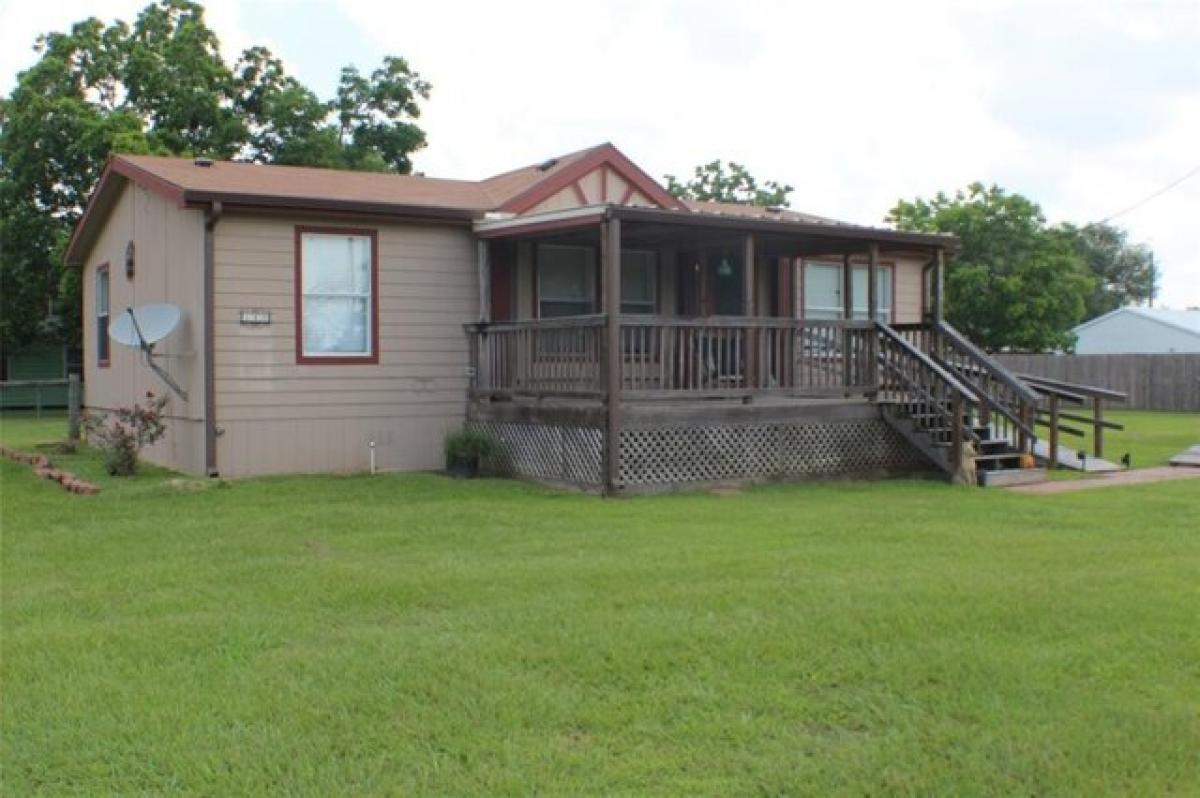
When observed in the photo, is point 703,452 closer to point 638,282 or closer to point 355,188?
point 638,282

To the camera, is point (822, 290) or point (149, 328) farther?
point (822, 290)

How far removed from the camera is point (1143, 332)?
44125 mm

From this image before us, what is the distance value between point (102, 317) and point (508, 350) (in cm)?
697

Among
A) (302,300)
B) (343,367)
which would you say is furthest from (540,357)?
(302,300)

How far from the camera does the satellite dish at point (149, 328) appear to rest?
11773 mm

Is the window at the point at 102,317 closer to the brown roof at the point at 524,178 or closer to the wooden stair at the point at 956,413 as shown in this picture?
the brown roof at the point at 524,178

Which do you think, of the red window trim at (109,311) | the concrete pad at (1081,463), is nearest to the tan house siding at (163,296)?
the red window trim at (109,311)

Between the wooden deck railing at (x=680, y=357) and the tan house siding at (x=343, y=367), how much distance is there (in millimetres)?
494

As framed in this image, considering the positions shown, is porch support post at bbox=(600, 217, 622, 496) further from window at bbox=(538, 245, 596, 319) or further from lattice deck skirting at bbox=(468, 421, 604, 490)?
window at bbox=(538, 245, 596, 319)

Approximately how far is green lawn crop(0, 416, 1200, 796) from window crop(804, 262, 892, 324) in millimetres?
7917

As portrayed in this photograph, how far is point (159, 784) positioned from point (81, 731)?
0.62m

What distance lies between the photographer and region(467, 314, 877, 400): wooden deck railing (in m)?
11.4

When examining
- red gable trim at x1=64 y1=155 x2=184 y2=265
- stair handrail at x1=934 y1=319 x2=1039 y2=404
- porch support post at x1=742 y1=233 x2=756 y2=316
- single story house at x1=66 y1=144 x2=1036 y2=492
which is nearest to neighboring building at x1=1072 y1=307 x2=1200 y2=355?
stair handrail at x1=934 y1=319 x2=1039 y2=404

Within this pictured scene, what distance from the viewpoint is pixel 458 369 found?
43.1ft
